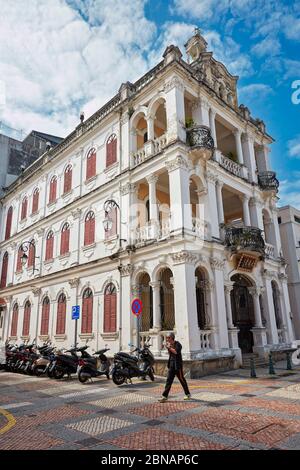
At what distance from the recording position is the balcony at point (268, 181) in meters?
18.4

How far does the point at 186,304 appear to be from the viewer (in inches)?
456

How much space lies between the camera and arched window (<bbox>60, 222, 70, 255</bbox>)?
1943 centimetres

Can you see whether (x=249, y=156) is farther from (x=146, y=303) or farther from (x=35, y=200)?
(x=35, y=200)

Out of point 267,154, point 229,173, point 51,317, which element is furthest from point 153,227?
point 267,154

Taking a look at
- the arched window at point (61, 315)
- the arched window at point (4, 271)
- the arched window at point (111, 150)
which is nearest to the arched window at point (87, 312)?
the arched window at point (61, 315)

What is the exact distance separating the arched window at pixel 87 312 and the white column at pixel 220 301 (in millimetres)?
6430

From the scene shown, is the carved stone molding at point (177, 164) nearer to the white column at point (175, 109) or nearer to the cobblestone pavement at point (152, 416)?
the white column at point (175, 109)

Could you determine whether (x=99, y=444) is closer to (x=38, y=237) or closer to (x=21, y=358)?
(x=21, y=358)

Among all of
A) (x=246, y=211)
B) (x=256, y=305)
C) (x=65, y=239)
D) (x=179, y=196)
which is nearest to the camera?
(x=179, y=196)

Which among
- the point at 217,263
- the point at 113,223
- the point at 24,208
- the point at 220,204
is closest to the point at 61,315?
the point at 113,223

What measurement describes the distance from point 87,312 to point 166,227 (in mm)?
6402

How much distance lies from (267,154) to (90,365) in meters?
16.5

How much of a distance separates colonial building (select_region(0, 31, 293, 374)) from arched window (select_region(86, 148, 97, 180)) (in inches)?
3.3

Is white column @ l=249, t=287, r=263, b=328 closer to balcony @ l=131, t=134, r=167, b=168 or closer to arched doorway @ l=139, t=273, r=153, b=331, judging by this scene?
arched doorway @ l=139, t=273, r=153, b=331
